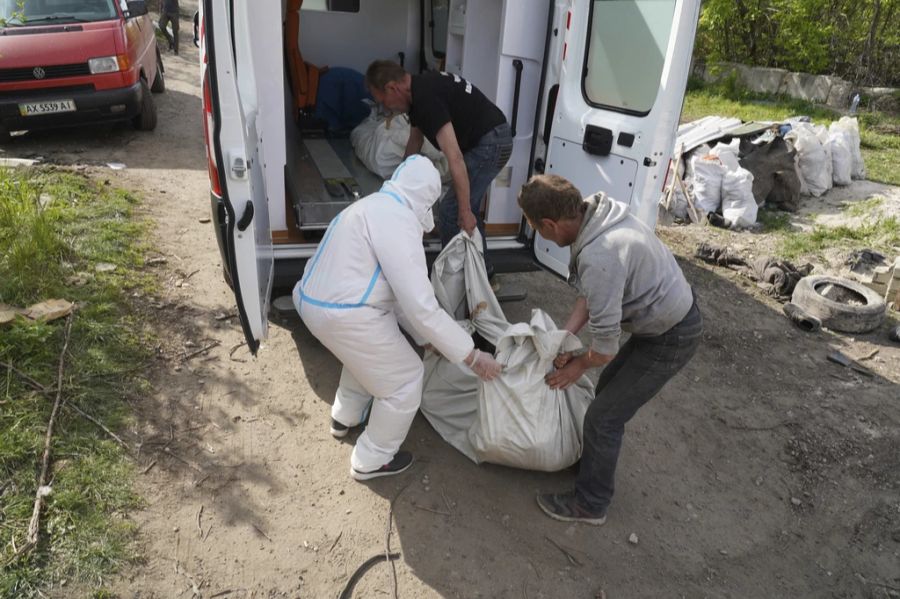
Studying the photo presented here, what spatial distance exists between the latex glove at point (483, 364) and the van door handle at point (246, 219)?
1.12 metres

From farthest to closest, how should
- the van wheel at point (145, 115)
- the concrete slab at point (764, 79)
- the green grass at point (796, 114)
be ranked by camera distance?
the concrete slab at point (764, 79) → the green grass at point (796, 114) → the van wheel at point (145, 115)

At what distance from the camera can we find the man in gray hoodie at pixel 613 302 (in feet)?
7.45

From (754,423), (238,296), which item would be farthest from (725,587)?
(238,296)

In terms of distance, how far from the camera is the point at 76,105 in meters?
6.41

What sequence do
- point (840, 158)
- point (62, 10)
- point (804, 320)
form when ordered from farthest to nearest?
point (840, 158)
point (62, 10)
point (804, 320)

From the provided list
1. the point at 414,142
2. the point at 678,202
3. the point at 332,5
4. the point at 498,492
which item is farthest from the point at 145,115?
the point at 498,492

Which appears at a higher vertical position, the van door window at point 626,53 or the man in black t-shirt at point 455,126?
the van door window at point 626,53

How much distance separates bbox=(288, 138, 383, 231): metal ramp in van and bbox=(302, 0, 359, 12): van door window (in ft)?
5.30

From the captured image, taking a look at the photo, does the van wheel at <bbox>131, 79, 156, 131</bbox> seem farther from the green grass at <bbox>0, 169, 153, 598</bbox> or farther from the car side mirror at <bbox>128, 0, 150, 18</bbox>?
the green grass at <bbox>0, 169, 153, 598</bbox>

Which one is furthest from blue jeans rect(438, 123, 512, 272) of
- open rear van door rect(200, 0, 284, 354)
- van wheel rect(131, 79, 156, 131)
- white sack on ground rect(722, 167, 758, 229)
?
van wheel rect(131, 79, 156, 131)

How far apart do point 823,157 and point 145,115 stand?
8.15 meters

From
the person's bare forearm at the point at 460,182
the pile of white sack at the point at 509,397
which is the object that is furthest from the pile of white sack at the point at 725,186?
the pile of white sack at the point at 509,397

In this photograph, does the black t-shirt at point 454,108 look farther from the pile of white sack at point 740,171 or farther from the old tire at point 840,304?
the pile of white sack at point 740,171

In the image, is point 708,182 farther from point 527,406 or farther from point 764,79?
point 764,79
